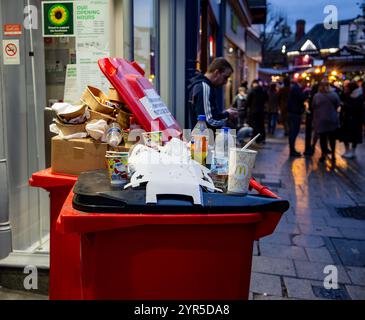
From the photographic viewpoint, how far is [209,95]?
468 centimetres

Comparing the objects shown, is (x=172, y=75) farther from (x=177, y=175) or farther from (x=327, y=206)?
(x=177, y=175)

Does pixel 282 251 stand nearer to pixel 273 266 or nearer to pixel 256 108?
pixel 273 266

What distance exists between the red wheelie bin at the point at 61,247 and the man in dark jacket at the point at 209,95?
2194 millimetres

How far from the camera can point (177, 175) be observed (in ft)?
6.62

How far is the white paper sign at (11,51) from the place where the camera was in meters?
3.77

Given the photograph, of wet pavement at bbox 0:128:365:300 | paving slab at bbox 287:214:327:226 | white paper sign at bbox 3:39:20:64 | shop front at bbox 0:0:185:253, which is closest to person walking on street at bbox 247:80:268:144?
wet pavement at bbox 0:128:365:300

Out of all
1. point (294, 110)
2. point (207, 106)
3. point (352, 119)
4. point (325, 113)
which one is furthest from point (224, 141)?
point (352, 119)

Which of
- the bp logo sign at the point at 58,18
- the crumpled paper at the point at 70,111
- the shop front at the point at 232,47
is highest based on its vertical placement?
the shop front at the point at 232,47

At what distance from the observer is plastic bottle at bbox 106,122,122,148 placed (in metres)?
2.63

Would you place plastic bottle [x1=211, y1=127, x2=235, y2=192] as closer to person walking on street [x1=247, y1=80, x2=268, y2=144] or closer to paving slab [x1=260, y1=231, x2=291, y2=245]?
paving slab [x1=260, y1=231, x2=291, y2=245]

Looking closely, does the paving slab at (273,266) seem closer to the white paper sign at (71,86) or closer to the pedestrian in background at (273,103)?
the white paper sign at (71,86)

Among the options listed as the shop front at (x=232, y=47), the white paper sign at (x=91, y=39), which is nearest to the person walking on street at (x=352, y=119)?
the shop front at (x=232, y=47)

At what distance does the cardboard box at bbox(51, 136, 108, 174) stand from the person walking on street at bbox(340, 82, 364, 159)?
30.7 ft
